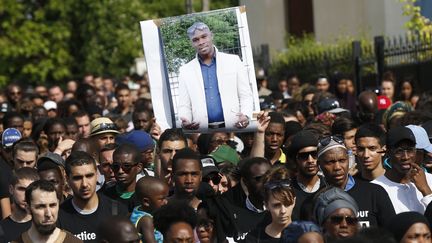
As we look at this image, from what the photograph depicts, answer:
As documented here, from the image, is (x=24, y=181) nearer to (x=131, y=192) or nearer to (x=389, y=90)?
(x=131, y=192)

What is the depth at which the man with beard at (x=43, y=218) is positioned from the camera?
9969 millimetres

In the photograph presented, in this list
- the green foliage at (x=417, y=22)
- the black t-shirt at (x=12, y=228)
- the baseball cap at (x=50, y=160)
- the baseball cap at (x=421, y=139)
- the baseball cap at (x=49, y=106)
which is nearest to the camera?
the black t-shirt at (x=12, y=228)

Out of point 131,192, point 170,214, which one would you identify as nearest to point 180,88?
point 131,192

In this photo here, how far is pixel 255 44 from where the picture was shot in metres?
35.8

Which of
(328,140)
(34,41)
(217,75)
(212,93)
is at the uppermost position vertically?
(217,75)

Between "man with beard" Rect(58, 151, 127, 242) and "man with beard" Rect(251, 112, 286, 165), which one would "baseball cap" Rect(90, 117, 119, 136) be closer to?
"man with beard" Rect(251, 112, 286, 165)

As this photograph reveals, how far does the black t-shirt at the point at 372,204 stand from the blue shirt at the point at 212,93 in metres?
2.10

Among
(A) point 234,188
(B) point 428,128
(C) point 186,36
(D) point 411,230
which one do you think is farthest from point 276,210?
(C) point 186,36

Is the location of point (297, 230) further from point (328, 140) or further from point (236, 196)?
point (328, 140)

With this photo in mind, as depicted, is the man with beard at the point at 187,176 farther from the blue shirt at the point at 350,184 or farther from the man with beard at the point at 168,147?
the man with beard at the point at 168,147

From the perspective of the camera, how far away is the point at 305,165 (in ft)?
36.3

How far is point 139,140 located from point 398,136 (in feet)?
9.11

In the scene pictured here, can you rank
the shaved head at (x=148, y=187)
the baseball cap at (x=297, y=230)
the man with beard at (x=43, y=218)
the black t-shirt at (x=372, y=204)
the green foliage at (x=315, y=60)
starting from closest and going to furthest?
the baseball cap at (x=297, y=230) → the man with beard at (x=43, y=218) → the black t-shirt at (x=372, y=204) → the shaved head at (x=148, y=187) → the green foliage at (x=315, y=60)

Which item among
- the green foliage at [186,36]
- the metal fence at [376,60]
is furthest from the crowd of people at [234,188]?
the metal fence at [376,60]
